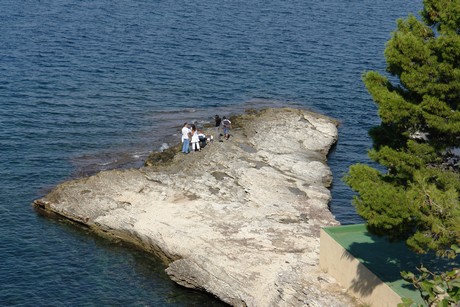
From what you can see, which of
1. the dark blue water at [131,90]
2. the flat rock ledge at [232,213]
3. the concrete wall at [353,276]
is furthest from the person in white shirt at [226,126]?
the concrete wall at [353,276]

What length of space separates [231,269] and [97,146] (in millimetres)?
25525

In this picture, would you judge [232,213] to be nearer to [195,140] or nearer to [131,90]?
[195,140]

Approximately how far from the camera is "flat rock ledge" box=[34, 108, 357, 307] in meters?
40.8

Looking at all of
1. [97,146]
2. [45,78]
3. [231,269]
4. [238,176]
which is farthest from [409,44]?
[45,78]

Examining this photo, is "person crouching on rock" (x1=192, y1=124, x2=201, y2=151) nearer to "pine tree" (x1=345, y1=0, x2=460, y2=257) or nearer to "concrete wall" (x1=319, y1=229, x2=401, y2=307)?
"concrete wall" (x1=319, y1=229, x2=401, y2=307)

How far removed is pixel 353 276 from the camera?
36.8 meters

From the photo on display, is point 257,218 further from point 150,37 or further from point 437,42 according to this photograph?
point 150,37

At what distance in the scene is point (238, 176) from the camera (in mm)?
53188

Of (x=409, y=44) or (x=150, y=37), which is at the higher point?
(x=409, y=44)

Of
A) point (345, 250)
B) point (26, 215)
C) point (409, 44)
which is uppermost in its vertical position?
point (409, 44)

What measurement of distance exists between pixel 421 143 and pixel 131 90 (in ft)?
158

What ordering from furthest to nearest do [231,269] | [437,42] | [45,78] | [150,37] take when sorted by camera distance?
[150,37], [45,78], [231,269], [437,42]

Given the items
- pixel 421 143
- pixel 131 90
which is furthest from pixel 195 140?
pixel 421 143

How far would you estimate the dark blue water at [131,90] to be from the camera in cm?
4550
